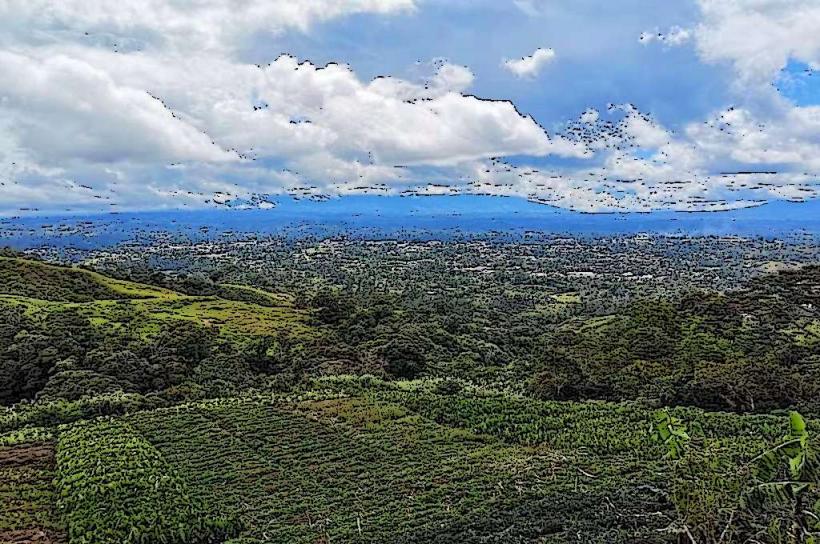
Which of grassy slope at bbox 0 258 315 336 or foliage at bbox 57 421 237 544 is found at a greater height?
foliage at bbox 57 421 237 544

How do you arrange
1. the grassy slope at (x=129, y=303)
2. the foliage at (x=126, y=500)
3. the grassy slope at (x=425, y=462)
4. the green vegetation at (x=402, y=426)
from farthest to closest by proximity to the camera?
the grassy slope at (x=129, y=303)
the foliage at (x=126, y=500)
the grassy slope at (x=425, y=462)
the green vegetation at (x=402, y=426)

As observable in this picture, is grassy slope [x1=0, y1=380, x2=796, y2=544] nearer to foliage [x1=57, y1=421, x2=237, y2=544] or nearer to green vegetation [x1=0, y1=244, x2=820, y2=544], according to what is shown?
green vegetation [x1=0, y1=244, x2=820, y2=544]

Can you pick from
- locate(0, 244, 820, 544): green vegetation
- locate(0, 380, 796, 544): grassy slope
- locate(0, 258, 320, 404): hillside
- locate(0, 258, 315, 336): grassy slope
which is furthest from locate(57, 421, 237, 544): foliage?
locate(0, 258, 315, 336): grassy slope

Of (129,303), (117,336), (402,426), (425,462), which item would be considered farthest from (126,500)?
(129,303)

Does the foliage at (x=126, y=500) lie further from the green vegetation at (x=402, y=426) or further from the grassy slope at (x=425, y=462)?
the grassy slope at (x=425, y=462)

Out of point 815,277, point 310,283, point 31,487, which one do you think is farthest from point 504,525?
point 310,283

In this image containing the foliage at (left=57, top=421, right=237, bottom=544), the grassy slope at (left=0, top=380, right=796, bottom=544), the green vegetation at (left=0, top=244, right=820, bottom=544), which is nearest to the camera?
the green vegetation at (left=0, top=244, right=820, bottom=544)

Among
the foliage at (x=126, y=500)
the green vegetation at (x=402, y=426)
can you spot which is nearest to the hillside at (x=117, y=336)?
the green vegetation at (x=402, y=426)

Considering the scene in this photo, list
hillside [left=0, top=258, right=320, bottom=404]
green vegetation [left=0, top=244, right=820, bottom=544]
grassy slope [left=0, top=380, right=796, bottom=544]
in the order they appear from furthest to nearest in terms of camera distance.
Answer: hillside [left=0, top=258, right=320, bottom=404] < grassy slope [left=0, top=380, right=796, bottom=544] < green vegetation [left=0, top=244, right=820, bottom=544]

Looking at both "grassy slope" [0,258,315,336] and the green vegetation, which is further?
"grassy slope" [0,258,315,336]

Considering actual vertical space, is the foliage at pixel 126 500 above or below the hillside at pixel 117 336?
above

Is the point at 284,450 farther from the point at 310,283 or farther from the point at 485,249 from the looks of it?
the point at 485,249

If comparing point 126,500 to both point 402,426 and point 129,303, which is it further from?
point 129,303
